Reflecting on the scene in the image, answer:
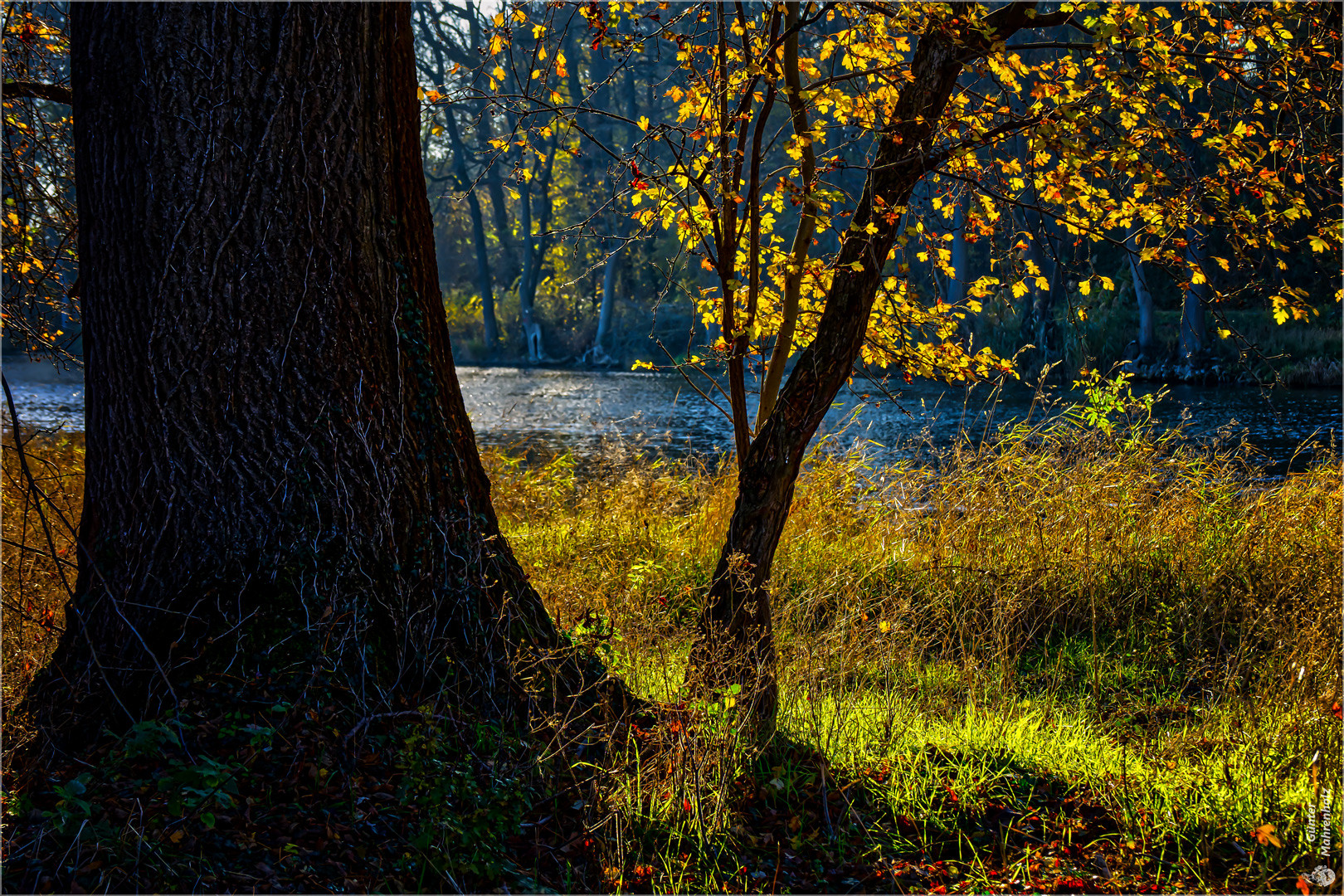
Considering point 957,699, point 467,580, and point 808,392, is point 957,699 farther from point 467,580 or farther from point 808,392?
point 467,580

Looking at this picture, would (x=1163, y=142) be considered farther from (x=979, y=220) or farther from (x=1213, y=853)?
(x=1213, y=853)

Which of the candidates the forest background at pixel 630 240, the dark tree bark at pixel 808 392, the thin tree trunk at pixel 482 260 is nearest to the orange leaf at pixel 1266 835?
the dark tree bark at pixel 808 392

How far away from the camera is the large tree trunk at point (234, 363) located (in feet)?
9.36

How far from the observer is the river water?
42.3 ft

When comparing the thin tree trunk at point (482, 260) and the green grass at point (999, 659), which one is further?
the thin tree trunk at point (482, 260)

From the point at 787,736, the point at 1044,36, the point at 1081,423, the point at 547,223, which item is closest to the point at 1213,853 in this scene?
the point at 787,736

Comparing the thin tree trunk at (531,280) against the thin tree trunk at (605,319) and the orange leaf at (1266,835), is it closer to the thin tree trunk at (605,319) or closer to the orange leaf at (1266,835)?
the thin tree trunk at (605,319)

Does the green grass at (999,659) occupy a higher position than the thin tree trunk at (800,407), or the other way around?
the thin tree trunk at (800,407)

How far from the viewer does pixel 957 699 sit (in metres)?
4.09

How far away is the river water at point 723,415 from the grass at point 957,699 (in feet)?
7.32

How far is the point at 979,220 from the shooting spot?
13.8 ft

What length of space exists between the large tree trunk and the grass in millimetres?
508

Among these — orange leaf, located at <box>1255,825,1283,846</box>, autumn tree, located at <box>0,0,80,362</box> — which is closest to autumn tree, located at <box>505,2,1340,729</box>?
orange leaf, located at <box>1255,825,1283,846</box>

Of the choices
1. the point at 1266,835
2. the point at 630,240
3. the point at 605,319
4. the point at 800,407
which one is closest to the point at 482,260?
the point at 605,319
